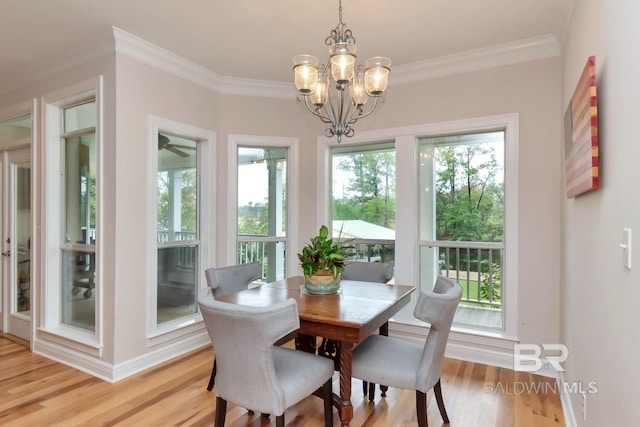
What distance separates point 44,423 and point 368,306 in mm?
2185

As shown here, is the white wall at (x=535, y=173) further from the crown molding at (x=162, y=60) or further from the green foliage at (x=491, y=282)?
the crown molding at (x=162, y=60)

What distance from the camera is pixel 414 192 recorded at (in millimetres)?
3551

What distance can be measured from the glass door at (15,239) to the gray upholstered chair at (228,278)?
8.35 ft

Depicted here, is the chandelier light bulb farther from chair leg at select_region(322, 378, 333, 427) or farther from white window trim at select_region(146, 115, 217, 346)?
chair leg at select_region(322, 378, 333, 427)

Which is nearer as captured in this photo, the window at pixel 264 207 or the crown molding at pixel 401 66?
the crown molding at pixel 401 66

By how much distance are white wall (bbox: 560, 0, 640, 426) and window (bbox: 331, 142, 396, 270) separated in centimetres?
183

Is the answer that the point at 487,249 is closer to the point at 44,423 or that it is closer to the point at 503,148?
the point at 503,148

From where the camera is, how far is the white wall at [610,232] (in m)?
1.16

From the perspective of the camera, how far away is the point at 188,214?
3.69 metres

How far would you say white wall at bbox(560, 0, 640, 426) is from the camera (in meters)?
1.16

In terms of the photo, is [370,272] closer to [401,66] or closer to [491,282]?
[491,282]

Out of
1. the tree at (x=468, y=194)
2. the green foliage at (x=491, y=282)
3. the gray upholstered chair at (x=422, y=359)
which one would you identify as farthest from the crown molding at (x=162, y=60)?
the green foliage at (x=491, y=282)

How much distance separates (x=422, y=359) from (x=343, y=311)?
0.52m

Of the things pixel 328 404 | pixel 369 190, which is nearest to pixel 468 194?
pixel 369 190
